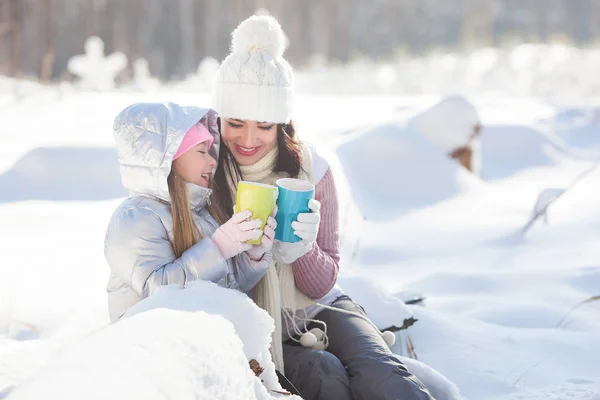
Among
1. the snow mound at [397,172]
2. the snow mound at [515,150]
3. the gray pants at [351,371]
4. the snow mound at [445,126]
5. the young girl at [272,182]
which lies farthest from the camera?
the snow mound at [515,150]

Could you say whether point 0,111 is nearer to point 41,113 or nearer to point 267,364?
point 41,113

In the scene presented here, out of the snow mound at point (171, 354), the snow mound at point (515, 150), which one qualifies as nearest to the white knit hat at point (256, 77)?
the snow mound at point (171, 354)

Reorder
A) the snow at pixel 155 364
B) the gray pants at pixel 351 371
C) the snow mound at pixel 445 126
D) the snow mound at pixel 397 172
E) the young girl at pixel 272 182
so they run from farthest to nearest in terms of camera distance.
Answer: the snow mound at pixel 445 126 < the snow mound at pixel 397 172 < the young girl at pixel 272 182 < the gray pants at pixel 351 371 < the snow at pixel 155 364

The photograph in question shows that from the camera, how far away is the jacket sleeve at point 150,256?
7.07ft

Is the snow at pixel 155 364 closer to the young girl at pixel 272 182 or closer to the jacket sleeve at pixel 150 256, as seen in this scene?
the jacket sleeve at pixel 150 256

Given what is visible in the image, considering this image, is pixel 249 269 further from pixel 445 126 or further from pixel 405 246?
pixel 445 126

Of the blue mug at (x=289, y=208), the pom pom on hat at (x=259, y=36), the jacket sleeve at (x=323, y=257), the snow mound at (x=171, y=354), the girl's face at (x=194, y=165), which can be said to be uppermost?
the pom pom on hat at (x=259, y=36)

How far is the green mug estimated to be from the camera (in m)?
2.16

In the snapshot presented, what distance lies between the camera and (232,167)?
262 cm

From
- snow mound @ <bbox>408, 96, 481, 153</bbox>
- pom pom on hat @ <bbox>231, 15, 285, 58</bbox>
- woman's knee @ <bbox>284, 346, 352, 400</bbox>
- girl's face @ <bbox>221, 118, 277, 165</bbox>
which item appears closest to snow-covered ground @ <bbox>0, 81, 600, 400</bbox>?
snow mound @ <bbox>408, 96, 481, 153</bbox>

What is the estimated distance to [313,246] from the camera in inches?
102

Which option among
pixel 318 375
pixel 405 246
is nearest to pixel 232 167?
pixel 318 375

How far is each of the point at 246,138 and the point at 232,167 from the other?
123mm

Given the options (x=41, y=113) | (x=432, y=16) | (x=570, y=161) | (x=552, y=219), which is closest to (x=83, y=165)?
(x=41, y=113)
